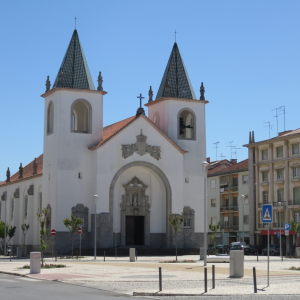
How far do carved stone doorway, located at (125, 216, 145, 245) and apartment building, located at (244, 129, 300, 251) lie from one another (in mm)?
20613

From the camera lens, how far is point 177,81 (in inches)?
2304

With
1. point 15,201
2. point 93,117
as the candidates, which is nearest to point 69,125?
point 93,117

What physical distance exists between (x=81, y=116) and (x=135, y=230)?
11.9 meters

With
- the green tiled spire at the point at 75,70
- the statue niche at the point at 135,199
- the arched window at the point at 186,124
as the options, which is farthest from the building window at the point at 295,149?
the green tiled spire at the point at 75,70

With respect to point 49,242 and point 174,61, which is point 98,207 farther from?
point 174,61

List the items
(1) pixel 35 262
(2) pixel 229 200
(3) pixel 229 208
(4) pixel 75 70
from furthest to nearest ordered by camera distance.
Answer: (2) pixel 229 200, (3) pixel 229 208, (4) pixel 75 70, (1) pixel 35 262

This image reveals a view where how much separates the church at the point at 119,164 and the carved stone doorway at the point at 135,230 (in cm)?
9

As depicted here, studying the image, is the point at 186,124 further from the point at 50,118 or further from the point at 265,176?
the point at 265,176

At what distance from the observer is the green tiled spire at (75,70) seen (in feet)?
177

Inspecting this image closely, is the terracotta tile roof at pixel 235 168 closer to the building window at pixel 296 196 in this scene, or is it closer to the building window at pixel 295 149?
the building window at pixel 295 149

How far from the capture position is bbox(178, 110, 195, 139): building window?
58.2 metres

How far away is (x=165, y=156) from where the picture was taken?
55.0 m

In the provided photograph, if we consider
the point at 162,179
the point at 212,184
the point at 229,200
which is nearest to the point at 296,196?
the point at 229,200

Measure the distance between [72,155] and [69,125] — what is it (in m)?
2.66
